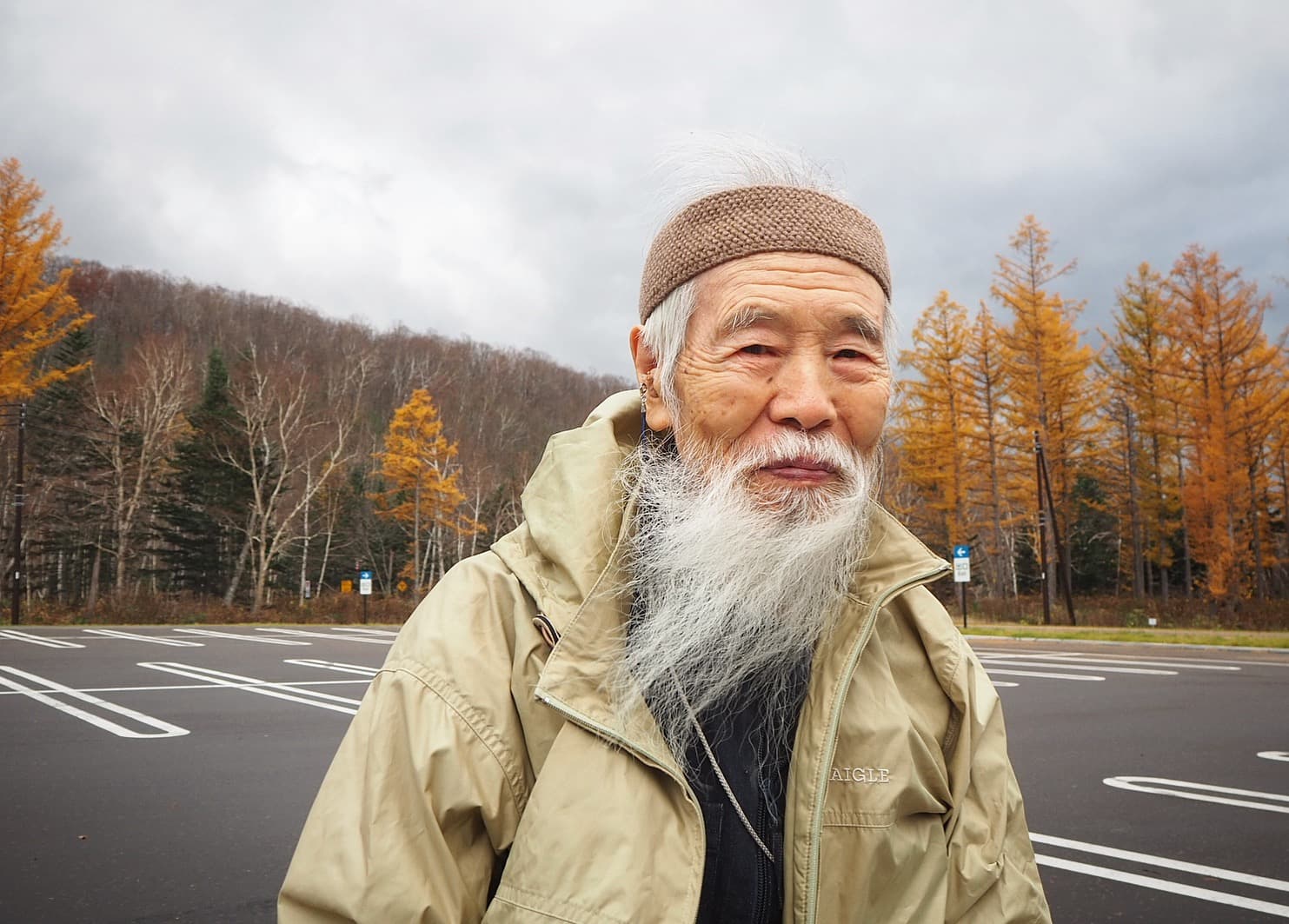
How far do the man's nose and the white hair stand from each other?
0.67 ft

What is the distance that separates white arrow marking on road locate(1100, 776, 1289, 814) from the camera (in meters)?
5.53

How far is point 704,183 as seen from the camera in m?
1.74

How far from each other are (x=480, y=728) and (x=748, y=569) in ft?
1.73

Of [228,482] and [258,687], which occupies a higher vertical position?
[228,482]

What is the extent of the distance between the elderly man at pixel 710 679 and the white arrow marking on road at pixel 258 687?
8038 millimetres

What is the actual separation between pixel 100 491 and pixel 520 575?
41496 mm

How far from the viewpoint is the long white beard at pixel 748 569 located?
1513mm

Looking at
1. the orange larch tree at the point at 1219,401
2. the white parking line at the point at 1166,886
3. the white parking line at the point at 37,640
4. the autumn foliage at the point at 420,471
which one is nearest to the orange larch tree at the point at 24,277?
the white parking line at the point at 37,640

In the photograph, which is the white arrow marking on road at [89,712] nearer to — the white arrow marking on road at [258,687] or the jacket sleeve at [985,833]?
the white arrow marking on road at [258,687]

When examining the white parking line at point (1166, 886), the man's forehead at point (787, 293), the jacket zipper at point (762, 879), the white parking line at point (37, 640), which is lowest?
the white parking line at point (1166, 886)

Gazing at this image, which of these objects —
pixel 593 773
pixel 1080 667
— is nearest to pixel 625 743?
pixel 593 773

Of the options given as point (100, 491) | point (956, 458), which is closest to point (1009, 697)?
point (956, 458)

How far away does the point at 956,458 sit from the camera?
33500mm

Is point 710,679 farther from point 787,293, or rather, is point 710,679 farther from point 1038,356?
point 1038,356
